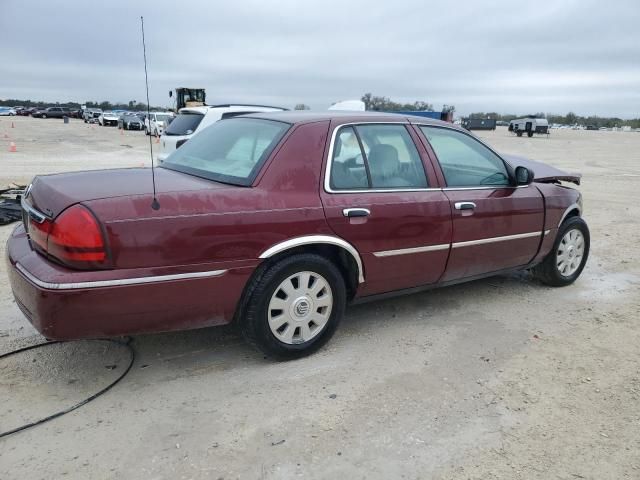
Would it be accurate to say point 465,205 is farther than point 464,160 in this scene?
No

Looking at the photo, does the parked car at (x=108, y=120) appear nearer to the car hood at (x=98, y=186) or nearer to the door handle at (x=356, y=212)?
the car hood at (x=98, y=186)

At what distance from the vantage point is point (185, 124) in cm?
995

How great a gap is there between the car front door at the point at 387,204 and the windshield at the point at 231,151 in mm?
433

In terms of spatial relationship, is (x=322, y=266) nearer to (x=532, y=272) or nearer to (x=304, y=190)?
(x=304, y=190)

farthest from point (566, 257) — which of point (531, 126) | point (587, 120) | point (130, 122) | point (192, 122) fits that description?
point (587, 120)

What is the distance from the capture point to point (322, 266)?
3543 mm

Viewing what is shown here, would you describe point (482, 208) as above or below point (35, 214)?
below

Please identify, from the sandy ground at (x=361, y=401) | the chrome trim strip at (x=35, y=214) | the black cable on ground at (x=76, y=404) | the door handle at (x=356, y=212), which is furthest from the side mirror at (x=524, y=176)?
the chrome trim strip at (x=35, y=214)

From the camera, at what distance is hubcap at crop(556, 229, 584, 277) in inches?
207

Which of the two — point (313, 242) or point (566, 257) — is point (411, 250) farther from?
point (566, 257)

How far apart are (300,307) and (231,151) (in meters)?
1.19

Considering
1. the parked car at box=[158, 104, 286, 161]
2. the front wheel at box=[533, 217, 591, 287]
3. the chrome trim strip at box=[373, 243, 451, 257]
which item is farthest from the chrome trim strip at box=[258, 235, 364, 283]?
the parked car at box=[158, 104, 286, 161]

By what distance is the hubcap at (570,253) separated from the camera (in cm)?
527

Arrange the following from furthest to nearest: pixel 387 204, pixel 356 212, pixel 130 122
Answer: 1. pixel 130 122
2. pixel 387 204
3. pixel 356 212
